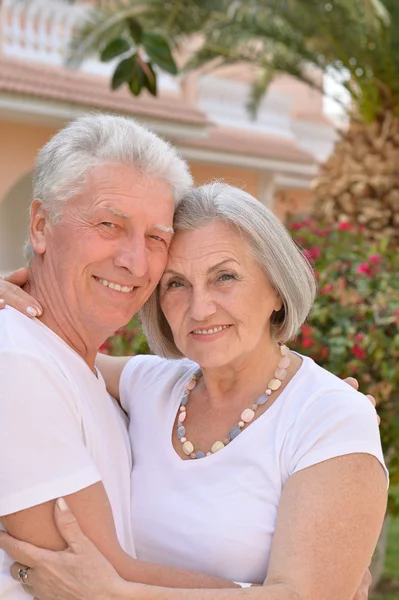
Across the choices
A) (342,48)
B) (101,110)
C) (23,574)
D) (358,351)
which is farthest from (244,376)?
(342,48)

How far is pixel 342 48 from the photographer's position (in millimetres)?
9664

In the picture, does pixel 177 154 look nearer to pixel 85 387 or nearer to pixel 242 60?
pixel 85 387

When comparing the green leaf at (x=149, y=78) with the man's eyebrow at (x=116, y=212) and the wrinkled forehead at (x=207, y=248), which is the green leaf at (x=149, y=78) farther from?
the man's eyebrow at (x=116, y=212)

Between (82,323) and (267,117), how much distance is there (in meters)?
14.7

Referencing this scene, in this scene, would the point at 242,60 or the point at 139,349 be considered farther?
the point at 242,60

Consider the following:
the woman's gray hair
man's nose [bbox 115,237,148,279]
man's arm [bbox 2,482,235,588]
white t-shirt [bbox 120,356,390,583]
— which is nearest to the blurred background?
the woman's gray hair

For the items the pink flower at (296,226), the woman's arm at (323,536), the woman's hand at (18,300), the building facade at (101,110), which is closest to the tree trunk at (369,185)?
the building facade at (101,110)

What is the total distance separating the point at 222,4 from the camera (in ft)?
31.7

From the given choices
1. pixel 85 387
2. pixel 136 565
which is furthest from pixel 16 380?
pixel 136 565

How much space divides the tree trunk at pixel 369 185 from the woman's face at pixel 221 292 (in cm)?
738

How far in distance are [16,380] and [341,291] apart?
142 inches

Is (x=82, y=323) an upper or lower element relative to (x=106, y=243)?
lower

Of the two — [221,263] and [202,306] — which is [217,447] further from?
[221,263]

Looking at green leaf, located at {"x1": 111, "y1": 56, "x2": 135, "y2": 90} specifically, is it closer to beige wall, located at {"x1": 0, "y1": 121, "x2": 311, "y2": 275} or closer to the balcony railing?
beige wall, located at {"x1": 0, "y1": 121, "x2": 311, "y2": 275}
